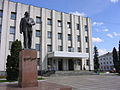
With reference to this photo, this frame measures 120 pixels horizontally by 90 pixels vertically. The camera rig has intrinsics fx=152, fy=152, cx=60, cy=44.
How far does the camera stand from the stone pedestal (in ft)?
28.5

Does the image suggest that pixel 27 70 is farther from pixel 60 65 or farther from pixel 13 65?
pixel 60 65

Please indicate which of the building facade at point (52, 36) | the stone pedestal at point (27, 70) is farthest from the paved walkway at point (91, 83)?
the building facade at point (52, 36)

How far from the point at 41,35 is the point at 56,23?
14.8 feet

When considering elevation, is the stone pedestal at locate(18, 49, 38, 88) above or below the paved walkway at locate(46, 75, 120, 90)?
above

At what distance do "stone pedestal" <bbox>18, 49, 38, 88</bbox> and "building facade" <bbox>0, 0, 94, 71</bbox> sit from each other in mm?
18767

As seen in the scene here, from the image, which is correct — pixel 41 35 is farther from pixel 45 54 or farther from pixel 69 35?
pixel 69 35

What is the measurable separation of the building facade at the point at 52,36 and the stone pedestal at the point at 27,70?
1877cm

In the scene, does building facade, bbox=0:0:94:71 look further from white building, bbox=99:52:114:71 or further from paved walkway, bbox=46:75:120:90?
white building, bbox=99:52:114:71

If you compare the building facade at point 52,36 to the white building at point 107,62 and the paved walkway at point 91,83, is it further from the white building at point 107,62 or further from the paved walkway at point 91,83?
the white building at point 107,62

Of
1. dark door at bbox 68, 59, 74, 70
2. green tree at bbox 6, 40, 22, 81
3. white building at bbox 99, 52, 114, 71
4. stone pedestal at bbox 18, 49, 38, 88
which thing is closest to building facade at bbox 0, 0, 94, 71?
dark door at bbox 68, 59, 74, 70

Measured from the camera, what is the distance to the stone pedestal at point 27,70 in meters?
8.70

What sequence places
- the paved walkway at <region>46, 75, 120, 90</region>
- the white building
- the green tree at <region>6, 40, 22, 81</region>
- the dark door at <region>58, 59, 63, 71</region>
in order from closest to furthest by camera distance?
the paved walkway at <region>46, 75, 120, 90</region> → the green tree at <region>6, 40, 22, 81</region> → the dark door at <region>58, 59, 63, 71</region> → the white building

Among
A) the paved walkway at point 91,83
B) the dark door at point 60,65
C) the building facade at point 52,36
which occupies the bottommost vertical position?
the paved walkway at point 91,83

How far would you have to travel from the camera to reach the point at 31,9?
30781 millimetres
